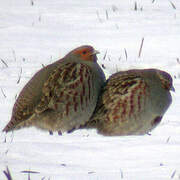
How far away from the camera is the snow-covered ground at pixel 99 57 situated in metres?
4.81

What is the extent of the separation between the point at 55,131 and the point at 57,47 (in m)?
3.25

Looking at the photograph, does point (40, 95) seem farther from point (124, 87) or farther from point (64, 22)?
point (64, 22)

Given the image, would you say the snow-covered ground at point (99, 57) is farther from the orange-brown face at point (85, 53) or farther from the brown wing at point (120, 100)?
the orange-brown face at point (85, 53)

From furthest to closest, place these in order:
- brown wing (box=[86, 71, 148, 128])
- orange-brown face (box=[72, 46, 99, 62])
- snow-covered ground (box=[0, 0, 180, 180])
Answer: orange-brown face (box=[72, 46, 99, 62]) < brown wing (box=[86, 71, 148, 128]) < snow-covered ground (box=[0, 0, 180, 180])

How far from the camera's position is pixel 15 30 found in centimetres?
1063

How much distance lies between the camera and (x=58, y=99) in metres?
6.80

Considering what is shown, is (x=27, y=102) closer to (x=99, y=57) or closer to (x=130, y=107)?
(x=130, y=107)

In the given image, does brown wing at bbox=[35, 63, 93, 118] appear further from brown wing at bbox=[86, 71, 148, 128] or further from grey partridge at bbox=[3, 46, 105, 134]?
brown wing at bbox=[86, 71, 148, 128]

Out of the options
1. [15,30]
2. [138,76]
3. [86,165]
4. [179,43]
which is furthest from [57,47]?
[86,165]

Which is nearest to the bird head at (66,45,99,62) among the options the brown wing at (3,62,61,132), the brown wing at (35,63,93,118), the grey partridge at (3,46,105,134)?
the grey partridge at (3,46,105,134)

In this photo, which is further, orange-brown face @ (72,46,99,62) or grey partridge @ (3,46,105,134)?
orange-brown face @ (72,46,99,62)

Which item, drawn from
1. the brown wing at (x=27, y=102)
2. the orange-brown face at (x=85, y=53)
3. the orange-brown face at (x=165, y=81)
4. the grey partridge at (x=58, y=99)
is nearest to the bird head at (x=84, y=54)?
the orange-brown face at (x=85, y=53)

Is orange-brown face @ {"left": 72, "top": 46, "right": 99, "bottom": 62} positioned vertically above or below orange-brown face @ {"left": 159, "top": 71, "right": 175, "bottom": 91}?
above

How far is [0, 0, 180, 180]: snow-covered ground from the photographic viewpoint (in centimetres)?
481
